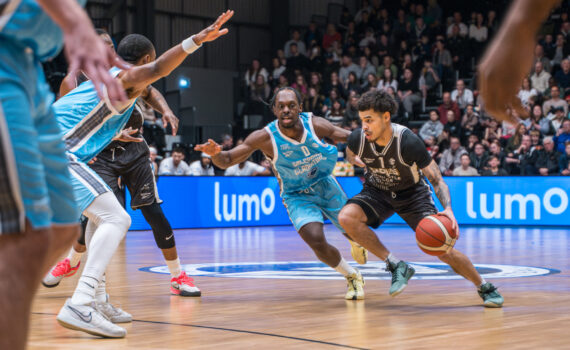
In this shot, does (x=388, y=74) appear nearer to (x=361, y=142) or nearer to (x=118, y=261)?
(x=118, y=261)

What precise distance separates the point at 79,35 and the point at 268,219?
1395 cm

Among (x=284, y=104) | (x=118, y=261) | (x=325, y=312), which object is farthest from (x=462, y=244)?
(x=325, y=312)

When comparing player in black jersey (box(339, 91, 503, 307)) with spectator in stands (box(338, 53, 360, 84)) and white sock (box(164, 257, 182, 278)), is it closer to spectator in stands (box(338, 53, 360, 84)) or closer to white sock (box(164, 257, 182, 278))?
white sock (box(164, 257, 182, 278))

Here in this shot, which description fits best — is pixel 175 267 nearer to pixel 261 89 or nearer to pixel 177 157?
pixel 177 157

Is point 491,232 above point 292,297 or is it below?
below

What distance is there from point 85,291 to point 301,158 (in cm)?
247

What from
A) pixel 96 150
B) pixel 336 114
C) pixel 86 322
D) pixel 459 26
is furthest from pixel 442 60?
A: pixel 86 322

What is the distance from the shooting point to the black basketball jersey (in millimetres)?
5852

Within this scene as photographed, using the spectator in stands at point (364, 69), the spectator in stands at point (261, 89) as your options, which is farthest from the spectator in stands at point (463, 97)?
the spectator in stands at point (261, 89)

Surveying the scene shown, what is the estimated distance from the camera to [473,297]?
5.88 meters

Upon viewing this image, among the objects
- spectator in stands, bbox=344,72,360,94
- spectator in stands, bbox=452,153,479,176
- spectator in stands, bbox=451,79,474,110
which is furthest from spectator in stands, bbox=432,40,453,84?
spectator in stands, bbox=452,153,479,176

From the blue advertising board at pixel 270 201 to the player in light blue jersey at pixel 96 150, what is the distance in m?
9.19

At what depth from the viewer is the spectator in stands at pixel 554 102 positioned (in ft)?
52.3

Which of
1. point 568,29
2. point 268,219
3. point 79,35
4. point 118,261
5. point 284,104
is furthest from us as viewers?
point 568,29
